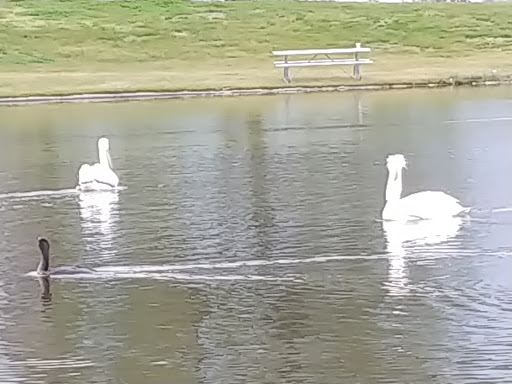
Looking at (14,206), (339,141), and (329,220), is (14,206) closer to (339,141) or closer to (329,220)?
(329,220)

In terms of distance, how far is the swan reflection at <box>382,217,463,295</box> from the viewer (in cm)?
1006

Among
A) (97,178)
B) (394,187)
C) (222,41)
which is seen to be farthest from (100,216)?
(222,41)

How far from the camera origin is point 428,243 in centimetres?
1130

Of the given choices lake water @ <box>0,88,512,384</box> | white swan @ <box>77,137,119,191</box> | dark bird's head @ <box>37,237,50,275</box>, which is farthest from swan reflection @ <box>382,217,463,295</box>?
white swan @ <box>77,137,119,191</box>

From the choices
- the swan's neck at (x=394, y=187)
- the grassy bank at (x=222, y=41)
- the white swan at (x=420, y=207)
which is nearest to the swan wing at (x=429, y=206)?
the white swan at (x=420, y=207)

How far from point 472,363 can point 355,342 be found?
2.82ft

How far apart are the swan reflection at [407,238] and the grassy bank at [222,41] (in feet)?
68.9

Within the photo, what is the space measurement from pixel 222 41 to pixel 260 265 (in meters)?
36.9

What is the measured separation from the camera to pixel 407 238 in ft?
37.9

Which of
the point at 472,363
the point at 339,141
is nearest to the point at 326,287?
Result: the point at 472,363

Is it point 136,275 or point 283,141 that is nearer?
point 136,275

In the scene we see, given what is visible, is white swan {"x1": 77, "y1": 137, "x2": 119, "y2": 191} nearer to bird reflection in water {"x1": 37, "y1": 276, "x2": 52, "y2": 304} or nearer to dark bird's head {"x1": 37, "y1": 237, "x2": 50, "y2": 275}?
dark bird's head {"x1": 37, "y1": 237, "x2": 50, "y2": 275}

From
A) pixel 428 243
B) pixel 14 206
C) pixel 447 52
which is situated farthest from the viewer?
pixel 447 52

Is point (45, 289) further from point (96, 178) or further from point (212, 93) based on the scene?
point (212, 93)
